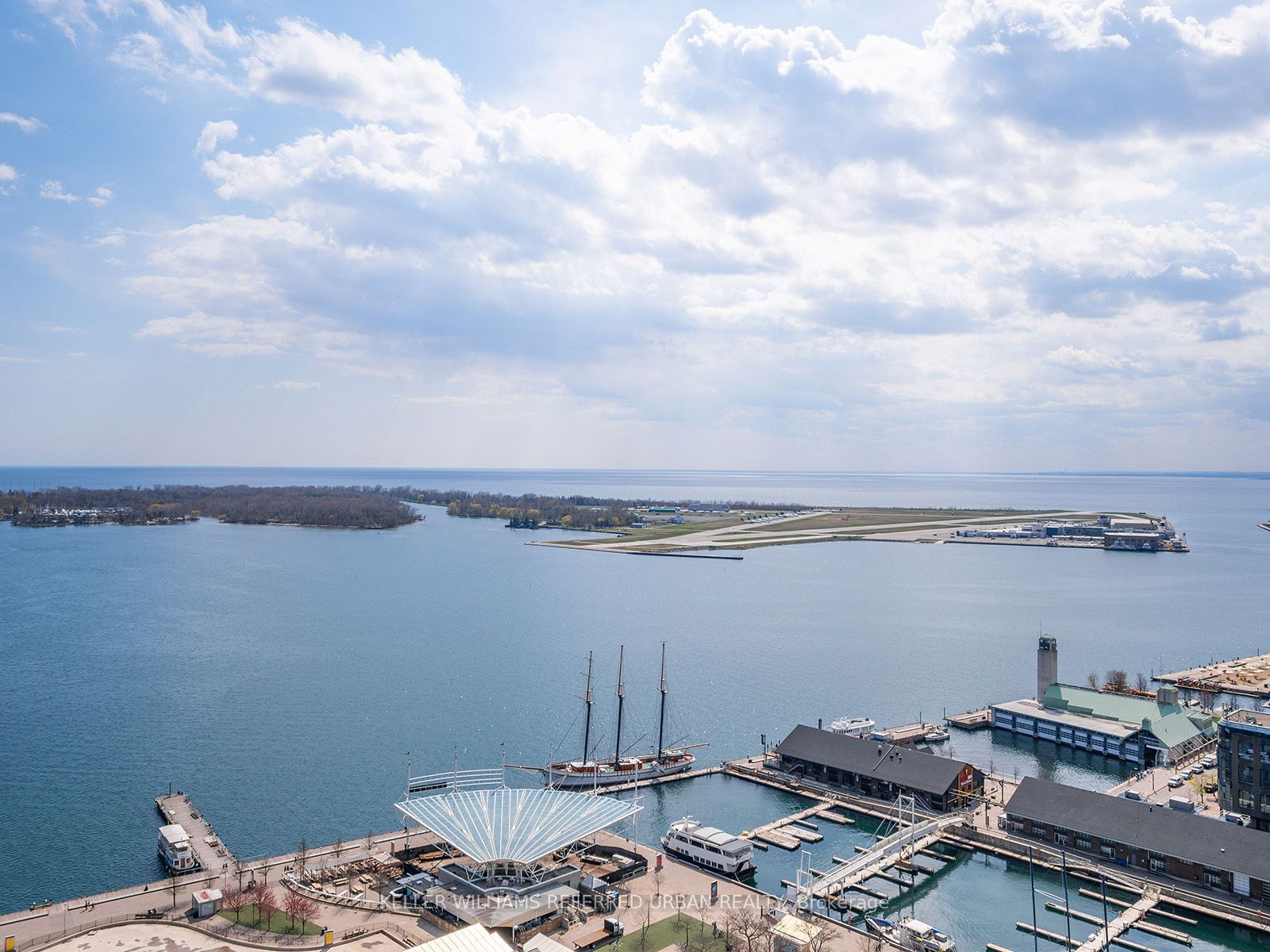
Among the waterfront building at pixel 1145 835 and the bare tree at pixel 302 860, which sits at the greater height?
the waterfront building at pixel 1145 835

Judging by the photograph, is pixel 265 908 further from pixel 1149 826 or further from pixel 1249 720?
pixel 1249 720

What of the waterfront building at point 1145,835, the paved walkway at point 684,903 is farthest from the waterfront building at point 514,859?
the waterfront building at point 1145,835

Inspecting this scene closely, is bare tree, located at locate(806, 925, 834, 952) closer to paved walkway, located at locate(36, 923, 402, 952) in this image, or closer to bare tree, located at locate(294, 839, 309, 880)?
paved walkway, located at locate(36, 923, 402, 952)

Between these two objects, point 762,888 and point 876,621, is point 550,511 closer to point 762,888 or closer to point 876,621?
point 876,621

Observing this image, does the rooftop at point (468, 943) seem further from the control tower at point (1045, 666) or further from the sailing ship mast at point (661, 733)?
the control tower at point (1045, 666)

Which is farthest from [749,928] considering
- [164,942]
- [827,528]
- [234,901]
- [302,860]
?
[827,528]

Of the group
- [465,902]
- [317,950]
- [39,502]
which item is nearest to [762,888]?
[465,902]

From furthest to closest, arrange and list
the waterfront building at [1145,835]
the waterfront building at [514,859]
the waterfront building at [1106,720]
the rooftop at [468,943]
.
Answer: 1. the waterfront building at [1106,720]
2. the waterfront building at [1145,835]
3. the waterfront building at [514,859]
4. the rooftop at [468,943]
